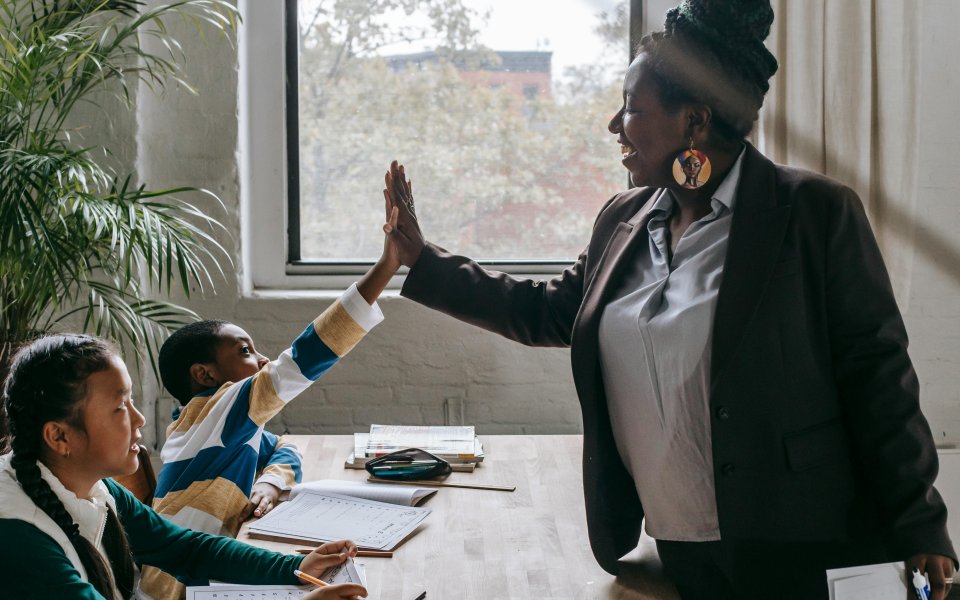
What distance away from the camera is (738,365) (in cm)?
152

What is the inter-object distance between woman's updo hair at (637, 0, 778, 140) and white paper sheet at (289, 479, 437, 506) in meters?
0.92

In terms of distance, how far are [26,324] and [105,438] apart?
1127 mm

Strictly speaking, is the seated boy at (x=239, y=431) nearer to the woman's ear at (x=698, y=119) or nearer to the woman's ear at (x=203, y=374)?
the woman's ear at (x=203, y=374)

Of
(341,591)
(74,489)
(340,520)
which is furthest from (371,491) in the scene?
(74,489)

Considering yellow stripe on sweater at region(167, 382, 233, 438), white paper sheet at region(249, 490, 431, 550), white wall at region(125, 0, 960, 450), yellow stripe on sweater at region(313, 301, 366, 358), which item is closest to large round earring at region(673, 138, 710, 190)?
yellow stripe on sweater at region(313, 301, 366, 358)

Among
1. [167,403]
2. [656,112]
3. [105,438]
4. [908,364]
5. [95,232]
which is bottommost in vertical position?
[167,403]

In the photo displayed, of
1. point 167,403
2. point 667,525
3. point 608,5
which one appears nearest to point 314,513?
point 667,525

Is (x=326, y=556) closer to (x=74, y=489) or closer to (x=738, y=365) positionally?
(x=74, y=489)

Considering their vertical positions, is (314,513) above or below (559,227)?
below

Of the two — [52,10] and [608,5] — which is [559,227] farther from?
[52,10]

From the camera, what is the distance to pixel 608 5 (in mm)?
3352

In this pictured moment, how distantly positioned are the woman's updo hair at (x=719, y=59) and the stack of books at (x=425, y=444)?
3.31 feet

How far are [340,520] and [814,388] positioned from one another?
0.89 meters

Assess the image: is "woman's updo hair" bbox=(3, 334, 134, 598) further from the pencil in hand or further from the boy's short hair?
the boy's short hair
